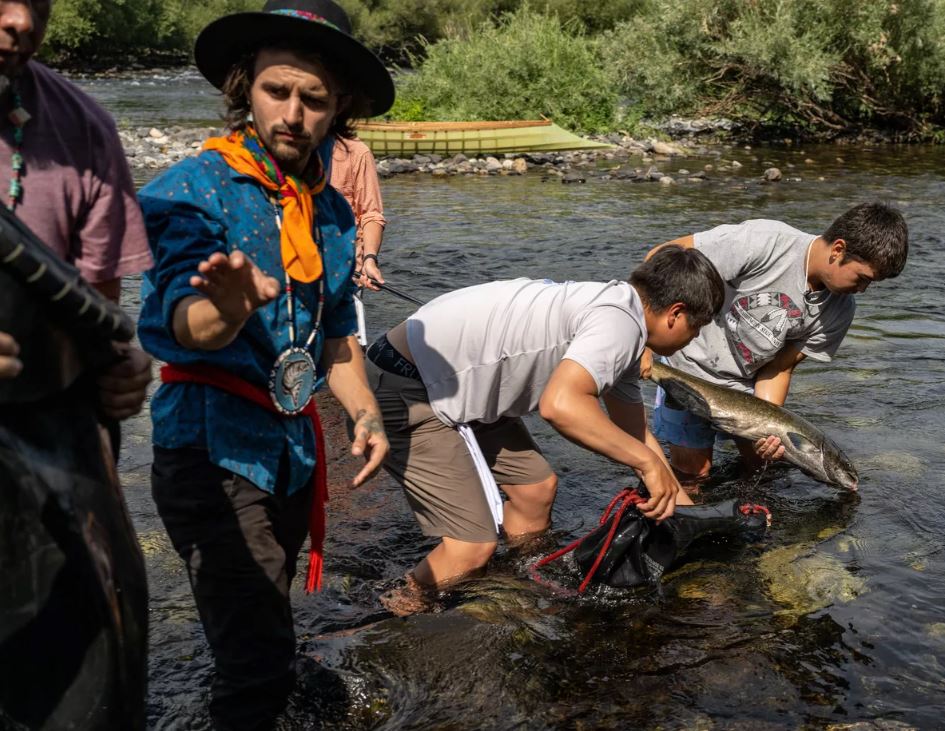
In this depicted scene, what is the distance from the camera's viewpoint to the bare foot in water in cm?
440

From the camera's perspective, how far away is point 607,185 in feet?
62.1

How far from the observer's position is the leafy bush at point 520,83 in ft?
84.1

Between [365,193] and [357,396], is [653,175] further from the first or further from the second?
[357,396]

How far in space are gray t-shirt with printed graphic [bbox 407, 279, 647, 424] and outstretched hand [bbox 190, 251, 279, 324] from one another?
1.73 m

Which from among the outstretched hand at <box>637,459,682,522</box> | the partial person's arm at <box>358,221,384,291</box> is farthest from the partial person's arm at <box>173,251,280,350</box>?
the partial person's arm at <box>358,221,384,291</box>

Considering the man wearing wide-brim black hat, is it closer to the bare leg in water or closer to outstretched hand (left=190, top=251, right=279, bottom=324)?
outstretched hand (left=190, top=251, right=279, bottom=324)

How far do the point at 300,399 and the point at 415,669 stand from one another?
4.67 ft

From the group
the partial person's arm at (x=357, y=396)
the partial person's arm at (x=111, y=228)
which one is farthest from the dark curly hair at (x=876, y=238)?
the partial person's arm at (x=111, y=228)

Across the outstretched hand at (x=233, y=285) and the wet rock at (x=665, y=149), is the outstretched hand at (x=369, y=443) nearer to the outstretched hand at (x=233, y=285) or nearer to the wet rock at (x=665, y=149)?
the outstretched hand at (x=233, y=285)

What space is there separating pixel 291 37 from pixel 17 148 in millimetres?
915

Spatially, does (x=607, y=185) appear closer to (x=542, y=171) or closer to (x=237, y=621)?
(x=542, y=171)

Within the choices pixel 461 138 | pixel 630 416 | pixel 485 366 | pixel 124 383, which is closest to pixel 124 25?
pixel 461 138

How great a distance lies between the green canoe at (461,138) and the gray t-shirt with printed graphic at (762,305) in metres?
16.3

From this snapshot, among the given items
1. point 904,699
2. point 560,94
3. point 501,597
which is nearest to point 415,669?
point 501,597
